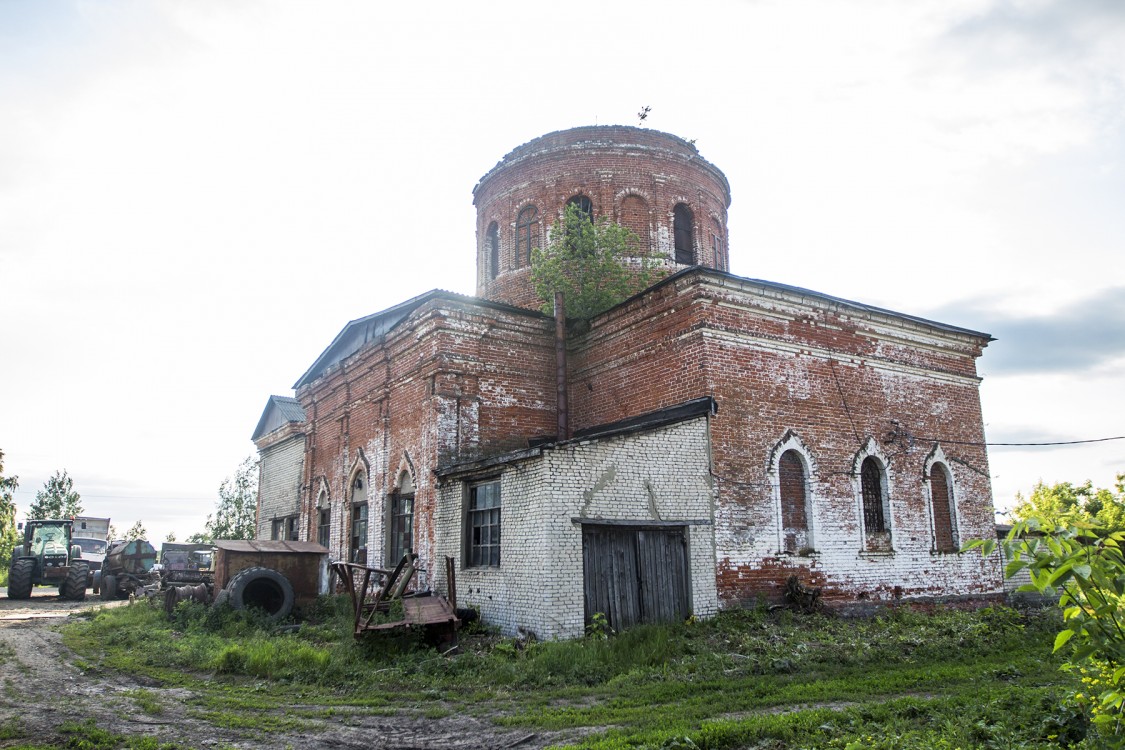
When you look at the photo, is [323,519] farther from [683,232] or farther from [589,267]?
[683,232]

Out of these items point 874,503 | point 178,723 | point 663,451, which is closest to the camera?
point 178,723

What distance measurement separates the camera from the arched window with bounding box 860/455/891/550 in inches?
554

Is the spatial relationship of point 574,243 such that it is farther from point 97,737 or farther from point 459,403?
point 97,737

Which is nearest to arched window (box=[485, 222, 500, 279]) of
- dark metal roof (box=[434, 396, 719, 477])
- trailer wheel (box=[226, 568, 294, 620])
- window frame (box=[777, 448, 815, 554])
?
dark metal roof (box=[434, 396, 719, 477])

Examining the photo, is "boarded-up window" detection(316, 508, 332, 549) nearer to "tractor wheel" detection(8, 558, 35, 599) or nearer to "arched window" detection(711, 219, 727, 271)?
"tractor wheel" detection(8, 558, 35, 599)

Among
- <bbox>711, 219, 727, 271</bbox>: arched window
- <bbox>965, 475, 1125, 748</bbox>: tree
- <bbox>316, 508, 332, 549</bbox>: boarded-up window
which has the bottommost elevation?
<bbox>965, 475, 1125, 748</bbox>: tree

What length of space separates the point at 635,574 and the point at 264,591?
7.54 m

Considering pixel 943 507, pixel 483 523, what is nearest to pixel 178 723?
pixel 483 523

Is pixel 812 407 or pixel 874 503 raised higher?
pixel 812 407

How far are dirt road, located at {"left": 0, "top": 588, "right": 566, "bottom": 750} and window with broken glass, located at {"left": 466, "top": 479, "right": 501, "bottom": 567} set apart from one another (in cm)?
488

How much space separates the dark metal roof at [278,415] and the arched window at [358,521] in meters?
6.02

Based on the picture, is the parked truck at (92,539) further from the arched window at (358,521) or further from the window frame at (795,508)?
the window frame at (795,508)

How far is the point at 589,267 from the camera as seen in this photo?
1811 centimetres

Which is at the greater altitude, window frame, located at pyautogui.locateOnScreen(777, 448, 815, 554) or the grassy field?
window frame, located at pyautogui.locateOnScreen(777, 448, 815, 554)
